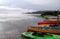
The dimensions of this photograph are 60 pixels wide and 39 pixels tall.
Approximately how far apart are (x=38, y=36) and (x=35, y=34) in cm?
13

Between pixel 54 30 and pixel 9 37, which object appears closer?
pixel 54 30

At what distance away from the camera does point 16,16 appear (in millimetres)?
8148

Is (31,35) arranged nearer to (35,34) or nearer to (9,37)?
(35,34)

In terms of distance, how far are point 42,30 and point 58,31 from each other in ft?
0.90

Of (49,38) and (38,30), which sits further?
(38,30)

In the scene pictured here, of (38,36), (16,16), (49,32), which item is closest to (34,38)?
(38,36)

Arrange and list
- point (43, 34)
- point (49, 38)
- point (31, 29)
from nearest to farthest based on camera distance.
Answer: point (49, 38), point (43, 34), point (31, 29)

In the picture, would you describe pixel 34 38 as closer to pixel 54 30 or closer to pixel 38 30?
pixel 38 30

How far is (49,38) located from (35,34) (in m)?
0.34

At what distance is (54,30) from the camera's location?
3.08 metres

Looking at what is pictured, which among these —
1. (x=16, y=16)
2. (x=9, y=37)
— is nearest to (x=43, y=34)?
(x=9, y=37)

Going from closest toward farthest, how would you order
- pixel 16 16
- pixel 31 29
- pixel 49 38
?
pixel 49 38 < pixel 31 29 < pixel 16 16

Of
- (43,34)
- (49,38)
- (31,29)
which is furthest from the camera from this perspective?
(31,29)

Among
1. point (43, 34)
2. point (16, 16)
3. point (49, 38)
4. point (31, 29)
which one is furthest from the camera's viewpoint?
point (16, 16)
